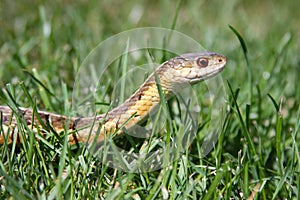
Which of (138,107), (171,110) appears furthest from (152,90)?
(171,110)

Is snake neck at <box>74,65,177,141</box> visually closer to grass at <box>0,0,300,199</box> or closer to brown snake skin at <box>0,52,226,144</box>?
brown snake skin at <box>0,52,226,144</box>

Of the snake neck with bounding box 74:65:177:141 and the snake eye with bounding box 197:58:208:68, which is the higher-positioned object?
the snake eye with bounding box 197:58:208:68

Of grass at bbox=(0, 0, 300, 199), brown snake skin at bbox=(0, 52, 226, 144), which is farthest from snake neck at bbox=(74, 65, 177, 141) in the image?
grass at bbox=(0, 0, 300, 199)

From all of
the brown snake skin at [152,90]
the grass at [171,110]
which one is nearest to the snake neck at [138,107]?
the brown snake skin at [152,90]

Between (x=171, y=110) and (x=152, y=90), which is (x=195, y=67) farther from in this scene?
(x=171, y=110)

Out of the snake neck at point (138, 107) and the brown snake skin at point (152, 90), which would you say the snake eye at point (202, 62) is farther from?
the snake neck at point (138, 107)

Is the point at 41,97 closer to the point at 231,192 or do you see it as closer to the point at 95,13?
the point at 231,192

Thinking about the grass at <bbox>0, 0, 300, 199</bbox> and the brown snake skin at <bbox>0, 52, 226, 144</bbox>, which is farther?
the brown snake skin at <bbox>0, 52, 226, 144</bbox>

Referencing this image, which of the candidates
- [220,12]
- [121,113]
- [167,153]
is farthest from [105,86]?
[220,12]
